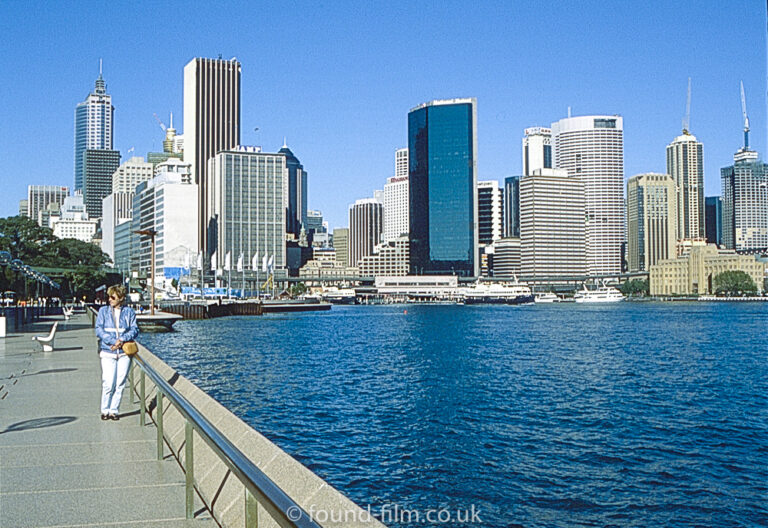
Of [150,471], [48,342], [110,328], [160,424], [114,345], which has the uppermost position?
[110,328]

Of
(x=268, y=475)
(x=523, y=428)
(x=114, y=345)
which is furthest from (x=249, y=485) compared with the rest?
(x=523, y=428)

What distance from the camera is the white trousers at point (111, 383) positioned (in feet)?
41.6

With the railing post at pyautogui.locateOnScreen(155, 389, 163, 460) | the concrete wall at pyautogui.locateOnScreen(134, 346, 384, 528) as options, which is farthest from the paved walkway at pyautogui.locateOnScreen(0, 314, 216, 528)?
the concrete wall at pyautogui.locateOnScreen(134, 346, 384, 528)

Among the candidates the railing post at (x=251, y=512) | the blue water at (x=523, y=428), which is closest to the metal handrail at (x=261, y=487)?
the railing post at (x=251, y=512)

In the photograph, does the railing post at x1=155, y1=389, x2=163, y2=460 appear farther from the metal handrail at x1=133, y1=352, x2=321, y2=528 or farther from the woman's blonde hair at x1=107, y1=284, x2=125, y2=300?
the woman's blonde hair at x1=107, y1=284, x2=125, y2=300

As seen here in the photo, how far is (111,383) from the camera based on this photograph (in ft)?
41.6

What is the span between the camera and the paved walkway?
7.71m

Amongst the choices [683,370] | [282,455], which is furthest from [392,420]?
[683,370]

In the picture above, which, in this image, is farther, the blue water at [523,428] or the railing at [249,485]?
the blue water at [523,428]

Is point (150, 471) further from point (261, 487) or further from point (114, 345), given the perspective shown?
point (261, 487)

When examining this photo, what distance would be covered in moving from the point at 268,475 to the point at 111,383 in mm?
4936

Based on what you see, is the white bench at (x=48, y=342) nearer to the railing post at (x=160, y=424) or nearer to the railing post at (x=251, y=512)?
the railing post at (x=160, y=424)

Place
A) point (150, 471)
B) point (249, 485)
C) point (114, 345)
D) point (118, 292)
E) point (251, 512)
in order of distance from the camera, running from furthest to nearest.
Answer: point (118, 292) < point (114, 345) < point (150, 471) < point (251, 512) < point (249, 485)

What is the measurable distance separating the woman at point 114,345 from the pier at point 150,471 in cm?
36
